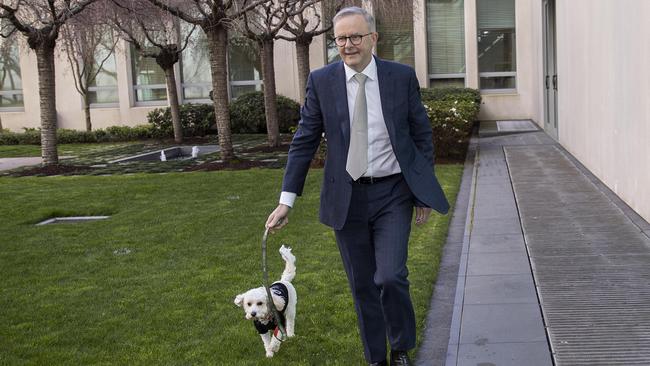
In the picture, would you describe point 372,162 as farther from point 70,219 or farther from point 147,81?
point 147,81

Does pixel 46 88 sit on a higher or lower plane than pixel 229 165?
higher

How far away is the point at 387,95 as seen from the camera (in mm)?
3551

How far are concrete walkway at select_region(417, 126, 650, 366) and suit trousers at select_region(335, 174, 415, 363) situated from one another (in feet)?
1.43

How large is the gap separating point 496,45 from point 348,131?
68.7 ft

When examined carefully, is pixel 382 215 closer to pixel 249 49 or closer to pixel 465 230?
pixel 465 230

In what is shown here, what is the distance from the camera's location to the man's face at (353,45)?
3.43 metres

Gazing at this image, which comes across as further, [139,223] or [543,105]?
[543,105]

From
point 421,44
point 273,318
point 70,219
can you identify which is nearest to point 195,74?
A: point 421,44

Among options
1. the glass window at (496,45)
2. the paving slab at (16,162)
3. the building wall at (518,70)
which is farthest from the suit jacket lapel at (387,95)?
the glass window at (496,45)

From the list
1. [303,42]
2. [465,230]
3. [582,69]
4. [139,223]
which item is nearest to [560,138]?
Answer: [582,69]

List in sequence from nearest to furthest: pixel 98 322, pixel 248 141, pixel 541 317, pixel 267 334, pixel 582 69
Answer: pixel 267 334 < pixel 541 317 < pixel 98 322 < pixel 582 69 < pixel 248 141

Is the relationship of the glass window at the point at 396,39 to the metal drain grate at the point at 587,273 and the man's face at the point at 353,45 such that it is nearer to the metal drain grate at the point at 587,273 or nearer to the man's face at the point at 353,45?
the metal drain grate at the point at 587,273

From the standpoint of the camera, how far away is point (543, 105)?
60.7ft

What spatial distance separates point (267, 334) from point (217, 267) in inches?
89.9
